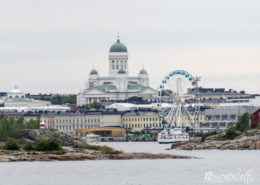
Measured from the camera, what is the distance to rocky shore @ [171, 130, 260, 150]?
87.7 metres

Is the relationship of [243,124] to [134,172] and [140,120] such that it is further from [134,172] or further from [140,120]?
[140,120]

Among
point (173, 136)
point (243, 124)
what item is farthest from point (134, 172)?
point (173, 136)

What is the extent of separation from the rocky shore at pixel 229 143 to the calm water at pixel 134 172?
35.4ft

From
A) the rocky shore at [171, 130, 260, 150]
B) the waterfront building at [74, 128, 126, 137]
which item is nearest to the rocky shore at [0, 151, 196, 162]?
the rocky shore at [171, 130, 260, 150]

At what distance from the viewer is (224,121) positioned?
139750 millimetres

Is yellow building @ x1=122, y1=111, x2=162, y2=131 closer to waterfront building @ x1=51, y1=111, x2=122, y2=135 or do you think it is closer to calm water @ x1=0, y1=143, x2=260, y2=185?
waterfront building @ x1=51, y1=111, x2=122, y2=135

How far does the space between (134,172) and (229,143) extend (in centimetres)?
2365

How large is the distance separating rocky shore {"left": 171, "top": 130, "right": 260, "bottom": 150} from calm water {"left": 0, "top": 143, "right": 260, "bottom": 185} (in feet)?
35.4

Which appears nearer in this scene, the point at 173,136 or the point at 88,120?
the point at 173,136

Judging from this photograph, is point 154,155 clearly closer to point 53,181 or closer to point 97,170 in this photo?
point 97,170

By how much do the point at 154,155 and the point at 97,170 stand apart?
29.8ft

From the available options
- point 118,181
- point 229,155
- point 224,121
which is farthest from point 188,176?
point 224,121

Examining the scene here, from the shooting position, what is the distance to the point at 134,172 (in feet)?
221

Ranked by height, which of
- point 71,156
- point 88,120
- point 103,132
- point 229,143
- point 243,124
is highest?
point 88,120
